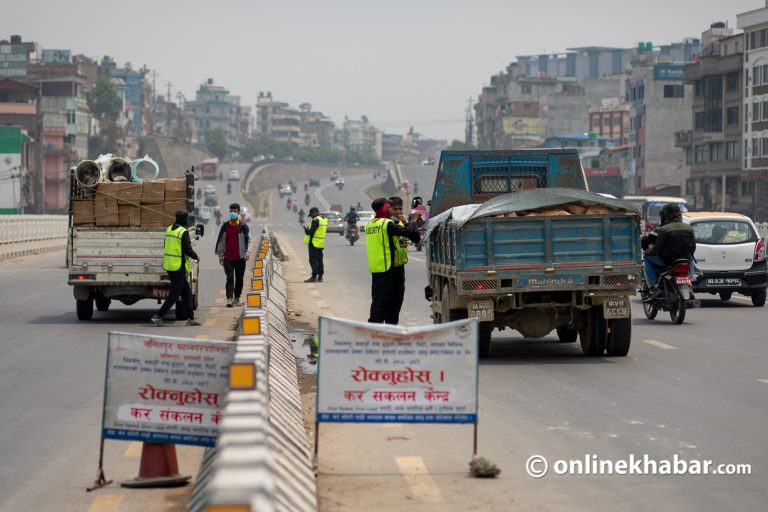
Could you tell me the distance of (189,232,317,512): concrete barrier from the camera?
4.43 meters

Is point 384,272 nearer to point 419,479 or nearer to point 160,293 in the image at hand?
point 419,479

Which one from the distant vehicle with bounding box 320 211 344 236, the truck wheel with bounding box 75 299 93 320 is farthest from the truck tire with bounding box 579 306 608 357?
the distant vehicle with bounding box 320 211 344 236

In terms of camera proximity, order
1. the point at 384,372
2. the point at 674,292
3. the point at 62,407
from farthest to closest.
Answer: the point at 674,292 < the point at 62,407 < the point at 384,372

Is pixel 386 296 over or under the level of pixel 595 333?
over

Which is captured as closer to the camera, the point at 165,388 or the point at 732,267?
the point at 165,388

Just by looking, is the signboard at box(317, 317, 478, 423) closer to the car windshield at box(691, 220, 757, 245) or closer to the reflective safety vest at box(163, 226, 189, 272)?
the reflective safety vest at box(163, 226, 189, 272)

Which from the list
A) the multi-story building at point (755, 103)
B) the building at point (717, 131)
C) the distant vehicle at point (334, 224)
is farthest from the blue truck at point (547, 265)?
the building at point (717, 131)

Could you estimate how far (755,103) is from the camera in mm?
86812

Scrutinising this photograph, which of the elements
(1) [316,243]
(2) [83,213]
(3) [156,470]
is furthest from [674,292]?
(1) [316,243]

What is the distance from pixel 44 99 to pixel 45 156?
37.9 ft

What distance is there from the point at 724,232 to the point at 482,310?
435 inches

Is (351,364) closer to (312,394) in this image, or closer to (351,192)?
(312,394)

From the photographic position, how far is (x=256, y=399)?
254 inches

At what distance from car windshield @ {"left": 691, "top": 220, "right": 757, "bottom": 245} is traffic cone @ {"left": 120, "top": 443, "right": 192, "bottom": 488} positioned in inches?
688
